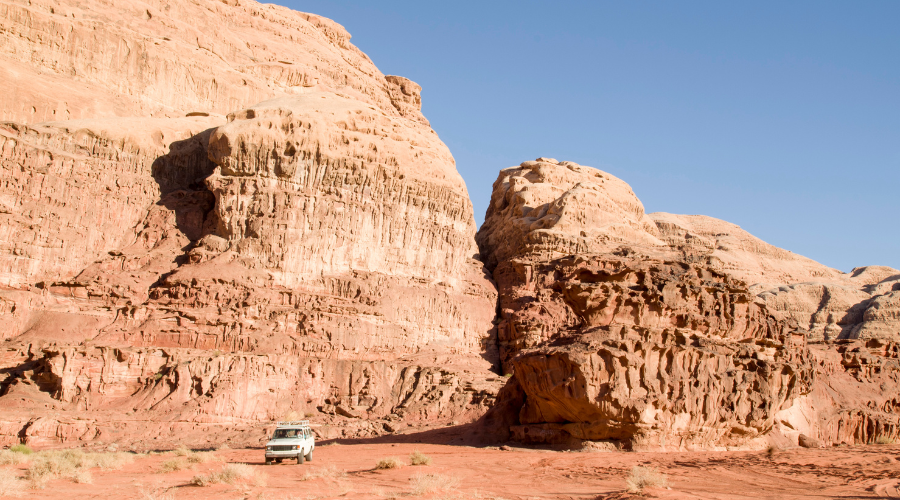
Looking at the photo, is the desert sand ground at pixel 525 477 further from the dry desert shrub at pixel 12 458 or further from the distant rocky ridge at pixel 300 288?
the distant rocky ridge at pixel 300 288

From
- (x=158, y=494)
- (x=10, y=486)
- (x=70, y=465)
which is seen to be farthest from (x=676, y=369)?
(x=10, y=486)

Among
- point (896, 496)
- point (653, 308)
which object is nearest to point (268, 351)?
point (653, 308)

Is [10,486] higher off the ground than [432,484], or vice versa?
[432,484]

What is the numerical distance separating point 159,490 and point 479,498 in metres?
7.73

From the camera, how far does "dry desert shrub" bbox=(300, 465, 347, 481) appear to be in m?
20.6

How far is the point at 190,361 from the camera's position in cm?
3609

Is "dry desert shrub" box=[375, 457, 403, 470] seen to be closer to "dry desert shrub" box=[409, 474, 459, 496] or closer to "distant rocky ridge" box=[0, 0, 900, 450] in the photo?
"dry desert shrub" box=[409, 474, 459, 496]

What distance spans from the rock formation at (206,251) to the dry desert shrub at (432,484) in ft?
55.8

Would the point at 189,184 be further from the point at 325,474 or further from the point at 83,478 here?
the point at 325,474

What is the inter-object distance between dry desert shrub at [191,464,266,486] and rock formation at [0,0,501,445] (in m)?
14.2

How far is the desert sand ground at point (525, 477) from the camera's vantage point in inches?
685

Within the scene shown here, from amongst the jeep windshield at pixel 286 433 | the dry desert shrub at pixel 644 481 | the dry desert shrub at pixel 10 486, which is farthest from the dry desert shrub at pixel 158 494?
the dry desert shrub at pixel 644 481

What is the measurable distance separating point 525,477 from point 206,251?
26231 millimetres

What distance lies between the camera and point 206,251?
41688 mm
